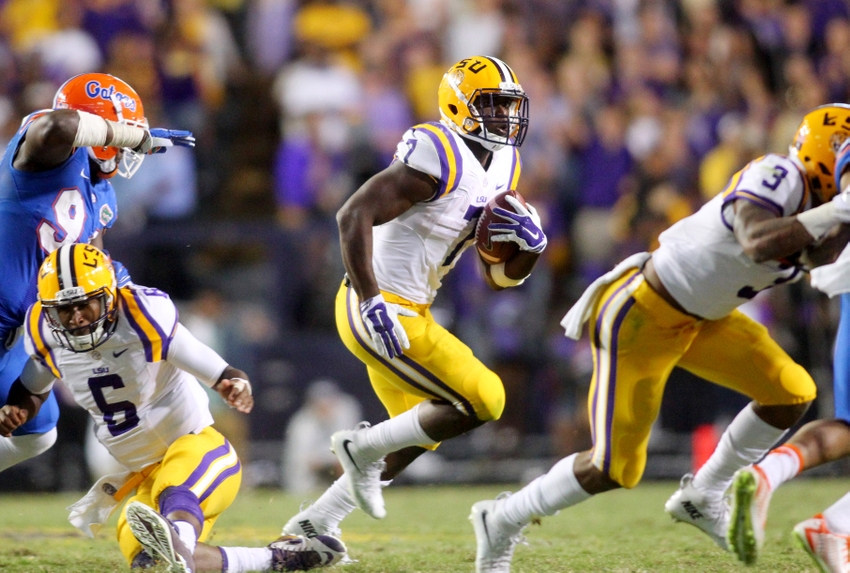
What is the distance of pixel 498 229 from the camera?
469cm

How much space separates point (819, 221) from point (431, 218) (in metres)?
1.54

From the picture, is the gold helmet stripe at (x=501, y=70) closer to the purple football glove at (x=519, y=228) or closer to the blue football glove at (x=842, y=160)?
the purple football glove at (x=519, y=228)

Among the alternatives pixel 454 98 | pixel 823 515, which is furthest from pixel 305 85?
pixel 823 515

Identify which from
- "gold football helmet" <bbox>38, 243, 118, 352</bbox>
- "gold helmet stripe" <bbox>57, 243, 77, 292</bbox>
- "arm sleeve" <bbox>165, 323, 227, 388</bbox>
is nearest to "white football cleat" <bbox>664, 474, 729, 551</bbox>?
"arm sleeve" <bbox>165, 323, 227, 388</bbox>

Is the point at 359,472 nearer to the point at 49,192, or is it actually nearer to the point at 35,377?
the point at 35,377

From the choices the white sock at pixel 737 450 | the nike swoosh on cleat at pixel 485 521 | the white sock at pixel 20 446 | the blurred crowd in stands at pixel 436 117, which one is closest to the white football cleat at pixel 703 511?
the white sock at pixel 737 450

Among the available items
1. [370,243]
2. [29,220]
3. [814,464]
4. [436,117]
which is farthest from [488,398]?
[436,117]

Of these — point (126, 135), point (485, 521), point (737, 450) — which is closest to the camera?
point (485, 521)

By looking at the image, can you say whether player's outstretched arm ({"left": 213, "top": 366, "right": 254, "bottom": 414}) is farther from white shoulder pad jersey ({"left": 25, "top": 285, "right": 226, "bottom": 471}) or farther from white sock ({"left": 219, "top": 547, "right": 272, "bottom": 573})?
white sock ({"left": 219, "top": 547, "right": 272, "bottom": 573})

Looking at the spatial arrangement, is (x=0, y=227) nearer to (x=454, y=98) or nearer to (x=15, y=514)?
(x=454, y=98)

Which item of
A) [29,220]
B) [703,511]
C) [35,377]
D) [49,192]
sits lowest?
[703,511]

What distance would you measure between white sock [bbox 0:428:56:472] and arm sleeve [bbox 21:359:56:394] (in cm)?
50

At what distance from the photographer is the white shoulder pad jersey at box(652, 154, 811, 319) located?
3.98 m

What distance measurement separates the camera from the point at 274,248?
30.5ft
